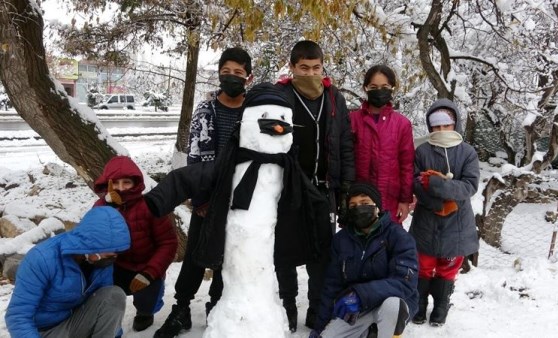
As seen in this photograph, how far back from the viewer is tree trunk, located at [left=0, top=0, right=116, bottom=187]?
3924 mm

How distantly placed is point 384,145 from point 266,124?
0.94 meters

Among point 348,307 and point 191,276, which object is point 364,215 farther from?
point 191,276

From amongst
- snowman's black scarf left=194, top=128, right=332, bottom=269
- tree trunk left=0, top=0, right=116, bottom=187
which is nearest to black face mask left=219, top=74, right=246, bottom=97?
snowman's black scarf left=194, top=128, right=332, bottom=269

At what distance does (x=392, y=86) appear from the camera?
10.1ft

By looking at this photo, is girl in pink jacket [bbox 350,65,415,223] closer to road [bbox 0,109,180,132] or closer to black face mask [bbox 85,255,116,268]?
black face mask [bbox 85,255,116,268]

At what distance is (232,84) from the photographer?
2902 mm

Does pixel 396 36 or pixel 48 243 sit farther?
pixel 396 36

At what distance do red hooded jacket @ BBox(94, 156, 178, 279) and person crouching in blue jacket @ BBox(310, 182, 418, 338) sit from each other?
1006mm

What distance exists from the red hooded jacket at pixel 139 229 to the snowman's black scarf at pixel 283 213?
1.15ft

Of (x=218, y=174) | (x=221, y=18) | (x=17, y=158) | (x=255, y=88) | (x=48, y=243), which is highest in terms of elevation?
(x=221, y=18)

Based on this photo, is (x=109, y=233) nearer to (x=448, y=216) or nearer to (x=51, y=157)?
(x=448, y=216)

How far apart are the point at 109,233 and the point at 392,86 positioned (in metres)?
1.94

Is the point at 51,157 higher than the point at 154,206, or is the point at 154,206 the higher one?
the point at 154,206

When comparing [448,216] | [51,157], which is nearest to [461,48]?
[448,216]
